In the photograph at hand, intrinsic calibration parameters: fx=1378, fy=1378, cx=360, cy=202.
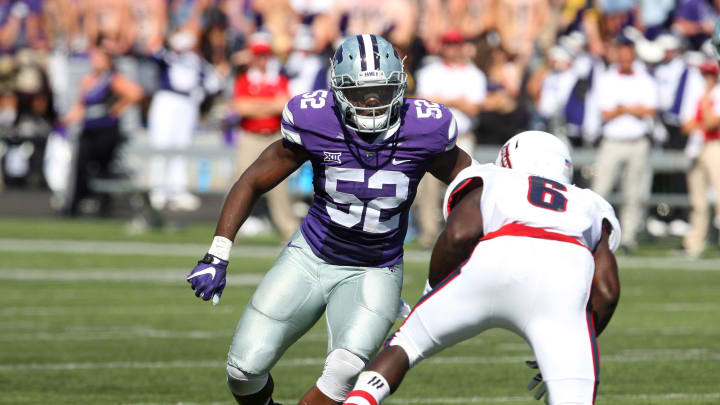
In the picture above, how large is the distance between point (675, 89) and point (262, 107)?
486 cm

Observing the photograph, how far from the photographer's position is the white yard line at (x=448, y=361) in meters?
7.69

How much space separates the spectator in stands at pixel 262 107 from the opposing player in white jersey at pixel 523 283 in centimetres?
960

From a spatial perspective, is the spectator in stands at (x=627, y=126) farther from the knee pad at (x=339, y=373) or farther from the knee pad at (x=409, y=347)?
the knee pad at (x=409, y=347)

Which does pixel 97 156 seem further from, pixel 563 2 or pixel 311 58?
pixel 563 2

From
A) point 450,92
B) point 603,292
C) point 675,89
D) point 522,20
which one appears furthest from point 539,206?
point 522,20

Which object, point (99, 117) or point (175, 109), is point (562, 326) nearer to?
point (175, 109)

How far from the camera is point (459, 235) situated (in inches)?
188

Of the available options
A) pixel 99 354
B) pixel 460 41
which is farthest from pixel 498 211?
Answer: pixel 460 41

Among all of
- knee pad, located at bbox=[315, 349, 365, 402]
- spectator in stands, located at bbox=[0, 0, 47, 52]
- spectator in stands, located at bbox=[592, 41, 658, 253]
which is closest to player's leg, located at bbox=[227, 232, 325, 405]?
knee pad, located at bbox=[315, 349, 365, 402]

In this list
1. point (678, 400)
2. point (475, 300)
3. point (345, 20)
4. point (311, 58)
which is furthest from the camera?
point (345, 20)

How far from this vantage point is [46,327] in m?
9.25

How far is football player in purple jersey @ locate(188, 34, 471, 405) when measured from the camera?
554cm

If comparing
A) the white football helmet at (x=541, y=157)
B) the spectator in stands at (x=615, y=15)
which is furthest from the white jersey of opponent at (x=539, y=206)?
the spectator in stands at (x=615, y=15)

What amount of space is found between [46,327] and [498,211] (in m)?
5.29
